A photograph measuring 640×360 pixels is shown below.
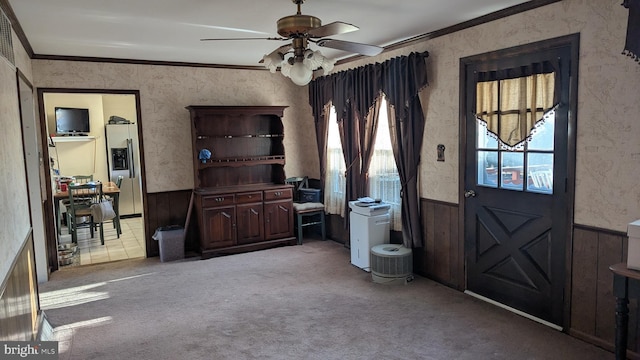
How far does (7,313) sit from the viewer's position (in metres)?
2.28

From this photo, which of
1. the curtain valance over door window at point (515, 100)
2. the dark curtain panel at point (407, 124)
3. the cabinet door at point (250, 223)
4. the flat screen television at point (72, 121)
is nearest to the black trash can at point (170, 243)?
the cabinet door at point (250, 223)

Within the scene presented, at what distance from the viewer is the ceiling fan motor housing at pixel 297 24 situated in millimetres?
2760

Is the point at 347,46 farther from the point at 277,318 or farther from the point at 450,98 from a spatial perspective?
the point at 277,318

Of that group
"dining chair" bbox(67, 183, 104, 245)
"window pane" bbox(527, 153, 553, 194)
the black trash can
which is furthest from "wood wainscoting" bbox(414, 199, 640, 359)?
"dining chair" bbox(67, 183, 104, 245)

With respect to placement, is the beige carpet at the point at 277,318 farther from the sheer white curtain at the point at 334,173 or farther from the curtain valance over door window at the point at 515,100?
the curtain valance over door window at the point at 515,100

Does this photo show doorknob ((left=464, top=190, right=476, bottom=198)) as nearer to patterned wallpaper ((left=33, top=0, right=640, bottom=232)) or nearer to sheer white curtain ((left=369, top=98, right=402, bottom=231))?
patterned wallpaper ((left=33, top=0, right=640, bottom=232))

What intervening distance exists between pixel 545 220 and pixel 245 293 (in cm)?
269

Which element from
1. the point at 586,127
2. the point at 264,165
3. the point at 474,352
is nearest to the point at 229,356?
the point at 474,352

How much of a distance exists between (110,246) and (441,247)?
15.1 feet

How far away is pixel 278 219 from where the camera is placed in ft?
19.0

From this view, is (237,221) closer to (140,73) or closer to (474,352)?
(140,73)

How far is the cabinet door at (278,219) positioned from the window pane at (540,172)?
3.20 m

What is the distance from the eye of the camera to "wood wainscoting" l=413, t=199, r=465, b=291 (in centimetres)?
411

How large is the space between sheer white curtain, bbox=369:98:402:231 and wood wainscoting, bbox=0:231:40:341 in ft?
11.1
